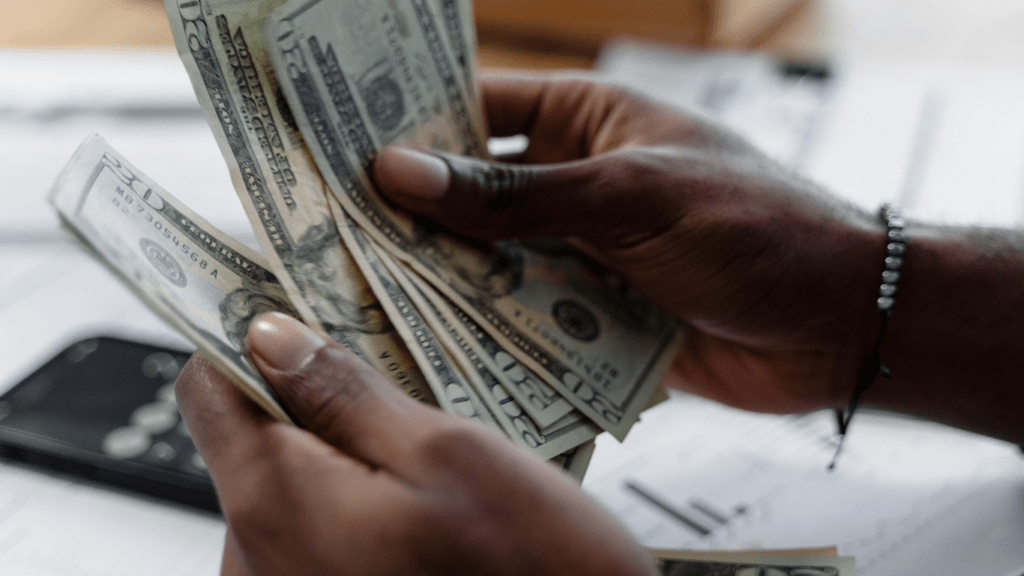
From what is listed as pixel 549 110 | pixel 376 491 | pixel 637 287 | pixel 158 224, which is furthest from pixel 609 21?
pixel 376 491

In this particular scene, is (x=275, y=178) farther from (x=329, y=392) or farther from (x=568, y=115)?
(x=568, y=115)

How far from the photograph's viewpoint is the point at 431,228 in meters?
0.59

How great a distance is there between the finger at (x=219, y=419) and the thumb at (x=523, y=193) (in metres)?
0.20

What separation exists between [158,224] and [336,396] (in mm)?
164

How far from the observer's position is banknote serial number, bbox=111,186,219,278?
407mm

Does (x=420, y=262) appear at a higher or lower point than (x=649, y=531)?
higher

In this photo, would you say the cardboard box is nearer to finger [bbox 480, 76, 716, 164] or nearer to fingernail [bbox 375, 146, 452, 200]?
finger [bbox 480, 76, 716, 164]

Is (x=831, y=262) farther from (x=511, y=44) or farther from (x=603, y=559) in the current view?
(x=511, y=44)

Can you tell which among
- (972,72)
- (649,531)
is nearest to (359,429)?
(649,531)

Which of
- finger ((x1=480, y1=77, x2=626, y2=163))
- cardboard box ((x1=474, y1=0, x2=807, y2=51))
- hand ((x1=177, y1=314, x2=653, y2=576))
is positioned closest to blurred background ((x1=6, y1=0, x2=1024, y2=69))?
cardboard box ((x1=474, y1=0, x2=807, y2=51))

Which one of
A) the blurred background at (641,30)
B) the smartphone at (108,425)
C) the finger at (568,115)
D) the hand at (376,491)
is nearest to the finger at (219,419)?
the hand at (376,491)

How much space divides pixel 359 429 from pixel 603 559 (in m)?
0.13

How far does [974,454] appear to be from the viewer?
24.9 inches

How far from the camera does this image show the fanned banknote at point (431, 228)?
55 centimetres
